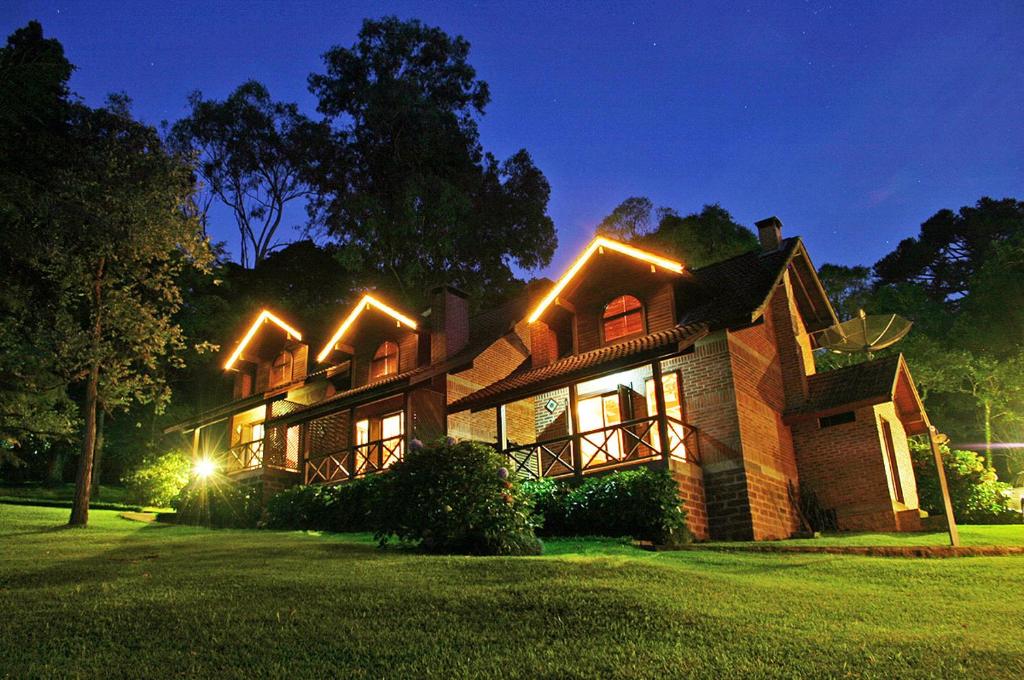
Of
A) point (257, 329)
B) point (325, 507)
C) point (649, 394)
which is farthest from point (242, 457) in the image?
point (649, 394)

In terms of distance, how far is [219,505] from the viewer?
2106cm

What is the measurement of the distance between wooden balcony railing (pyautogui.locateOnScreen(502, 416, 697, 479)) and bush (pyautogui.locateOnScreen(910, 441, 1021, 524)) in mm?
7374

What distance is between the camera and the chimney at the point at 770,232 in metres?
20.4

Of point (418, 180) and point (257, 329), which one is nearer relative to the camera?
point (257, 329)

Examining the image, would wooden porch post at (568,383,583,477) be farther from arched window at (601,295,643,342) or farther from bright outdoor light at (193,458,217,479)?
bright outdoor light at (193,458,217,479)

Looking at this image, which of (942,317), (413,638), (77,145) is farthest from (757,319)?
(942,317)

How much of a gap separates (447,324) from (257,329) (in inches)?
351

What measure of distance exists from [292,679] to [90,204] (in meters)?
16.1

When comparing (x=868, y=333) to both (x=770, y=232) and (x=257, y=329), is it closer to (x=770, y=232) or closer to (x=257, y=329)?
(x=770, y=232)

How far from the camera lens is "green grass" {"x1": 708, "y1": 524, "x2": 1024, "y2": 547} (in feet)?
43.0

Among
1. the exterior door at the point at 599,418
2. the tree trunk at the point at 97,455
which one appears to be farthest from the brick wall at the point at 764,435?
the tree trunk at the point at 97,455

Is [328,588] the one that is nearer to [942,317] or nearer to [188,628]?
[188,628]

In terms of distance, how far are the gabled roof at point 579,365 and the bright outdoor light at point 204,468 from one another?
8.08m

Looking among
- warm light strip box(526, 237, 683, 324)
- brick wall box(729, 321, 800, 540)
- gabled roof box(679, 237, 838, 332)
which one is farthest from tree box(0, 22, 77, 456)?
brick wall box(729, 321, 800, 540)
